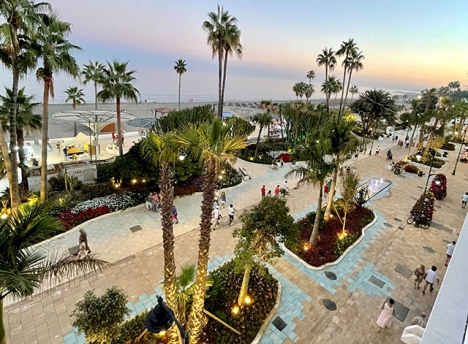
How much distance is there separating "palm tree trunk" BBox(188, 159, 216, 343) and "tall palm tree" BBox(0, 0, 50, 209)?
34.0 ft

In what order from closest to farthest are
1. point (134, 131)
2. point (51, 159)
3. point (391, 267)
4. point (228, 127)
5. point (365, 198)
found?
point (228, 127) → point (391, 267) → point (365, 198) → point (51, 159) → point (134, 131)

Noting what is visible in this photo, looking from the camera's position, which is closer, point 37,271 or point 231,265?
point 37,271

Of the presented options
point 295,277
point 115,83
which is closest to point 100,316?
point 295,277

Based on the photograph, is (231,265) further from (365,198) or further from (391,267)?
(365,198)

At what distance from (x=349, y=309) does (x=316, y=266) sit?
231 cm

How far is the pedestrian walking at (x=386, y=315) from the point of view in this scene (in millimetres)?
8627

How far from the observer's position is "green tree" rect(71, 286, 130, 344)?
6.61 m

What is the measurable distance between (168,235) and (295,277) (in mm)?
6746

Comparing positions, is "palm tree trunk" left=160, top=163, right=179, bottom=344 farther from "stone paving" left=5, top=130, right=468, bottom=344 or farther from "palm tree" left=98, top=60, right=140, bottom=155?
"palm tree" left=98, top=60, right=140, bottom=155

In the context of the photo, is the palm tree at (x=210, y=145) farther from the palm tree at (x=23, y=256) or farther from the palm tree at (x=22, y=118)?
the palm tree at (x=22, y=118)

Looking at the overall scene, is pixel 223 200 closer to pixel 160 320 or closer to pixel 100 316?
pixel 100 316

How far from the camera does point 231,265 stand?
11094mm

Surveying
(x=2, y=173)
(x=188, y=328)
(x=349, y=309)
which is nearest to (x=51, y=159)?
(x=2, y=173)

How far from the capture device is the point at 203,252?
691 centimetres
